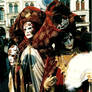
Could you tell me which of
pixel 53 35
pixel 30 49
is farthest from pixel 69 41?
pixel 30 49

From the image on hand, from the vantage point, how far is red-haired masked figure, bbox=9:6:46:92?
10.4 ft

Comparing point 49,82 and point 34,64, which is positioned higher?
point 34,64

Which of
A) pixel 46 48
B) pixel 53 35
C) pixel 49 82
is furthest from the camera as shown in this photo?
pixel 46 48

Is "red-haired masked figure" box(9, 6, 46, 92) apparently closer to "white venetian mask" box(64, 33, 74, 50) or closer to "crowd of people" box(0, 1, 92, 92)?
"crowd of people" box(0, 1, 92, 92)

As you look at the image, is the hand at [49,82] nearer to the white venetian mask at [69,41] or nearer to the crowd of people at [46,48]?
the crowd of people at [46,48]

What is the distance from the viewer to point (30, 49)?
3215 millimetres

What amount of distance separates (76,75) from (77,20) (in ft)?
3.81

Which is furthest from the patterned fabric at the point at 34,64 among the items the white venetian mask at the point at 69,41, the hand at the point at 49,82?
the white venetian mask at the point at 69,41

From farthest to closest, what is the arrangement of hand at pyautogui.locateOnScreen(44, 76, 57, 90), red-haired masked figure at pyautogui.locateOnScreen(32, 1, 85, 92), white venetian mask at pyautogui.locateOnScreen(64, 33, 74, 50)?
1. white venetian mask at pyautogui.locateOnScreen(64, 33, 74, 50)
2. red-haired masked figure at pyautogui.locateOnScreen(32, 1, 85, 92)
3. hand at pyautogui.locateOnScreen(44, 76, 57, 90)

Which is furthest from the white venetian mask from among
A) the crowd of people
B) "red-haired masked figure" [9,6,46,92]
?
"red-haired masked figure" [9,6,46,92]

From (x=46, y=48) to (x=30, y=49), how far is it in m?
0.23

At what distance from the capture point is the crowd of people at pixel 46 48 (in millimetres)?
3137

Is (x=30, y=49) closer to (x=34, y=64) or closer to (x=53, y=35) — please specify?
(x=34, y=64)

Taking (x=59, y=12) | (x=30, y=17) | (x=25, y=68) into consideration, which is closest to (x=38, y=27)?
(x=30, y=17)
